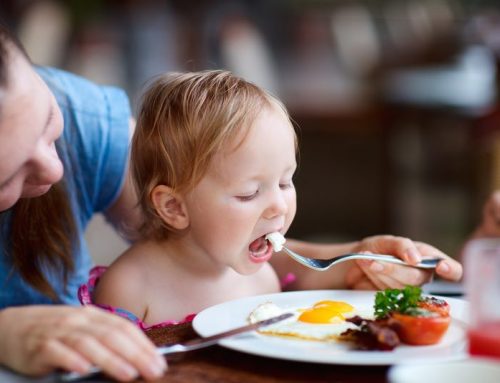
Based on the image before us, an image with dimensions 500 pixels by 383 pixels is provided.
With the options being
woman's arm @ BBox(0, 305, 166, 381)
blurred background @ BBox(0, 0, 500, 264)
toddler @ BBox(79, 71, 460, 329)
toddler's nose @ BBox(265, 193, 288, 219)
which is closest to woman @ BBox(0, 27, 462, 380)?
woman's arm @ BBox(0, 305, 166, 381)

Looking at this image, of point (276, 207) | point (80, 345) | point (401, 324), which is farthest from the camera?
point (276, 207)

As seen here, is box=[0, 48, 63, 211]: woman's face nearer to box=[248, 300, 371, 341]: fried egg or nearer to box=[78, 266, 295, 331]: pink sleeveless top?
box=[78, 266, 295, 331]: pink sleeveless top

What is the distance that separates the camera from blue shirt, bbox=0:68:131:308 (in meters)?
1.62

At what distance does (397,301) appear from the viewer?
105cm

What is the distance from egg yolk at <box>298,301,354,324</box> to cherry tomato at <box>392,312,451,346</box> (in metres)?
0.14

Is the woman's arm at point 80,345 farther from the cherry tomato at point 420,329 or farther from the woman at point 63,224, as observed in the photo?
the cherry tomato at point 420,329

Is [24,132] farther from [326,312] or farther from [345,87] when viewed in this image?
[345,87]

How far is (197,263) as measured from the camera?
142 cm

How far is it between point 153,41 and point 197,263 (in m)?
Result: 5.11

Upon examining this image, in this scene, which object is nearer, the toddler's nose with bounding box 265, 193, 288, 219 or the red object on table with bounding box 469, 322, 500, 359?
the red object on table with bounding box 469, 322, 500, 359

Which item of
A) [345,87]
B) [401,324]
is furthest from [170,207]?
[345,87]

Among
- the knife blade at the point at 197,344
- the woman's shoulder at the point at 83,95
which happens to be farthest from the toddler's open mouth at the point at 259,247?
the woman's shoulder at the point at 83,95

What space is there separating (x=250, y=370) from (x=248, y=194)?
37 cm

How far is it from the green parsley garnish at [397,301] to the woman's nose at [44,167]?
0.50 metres
